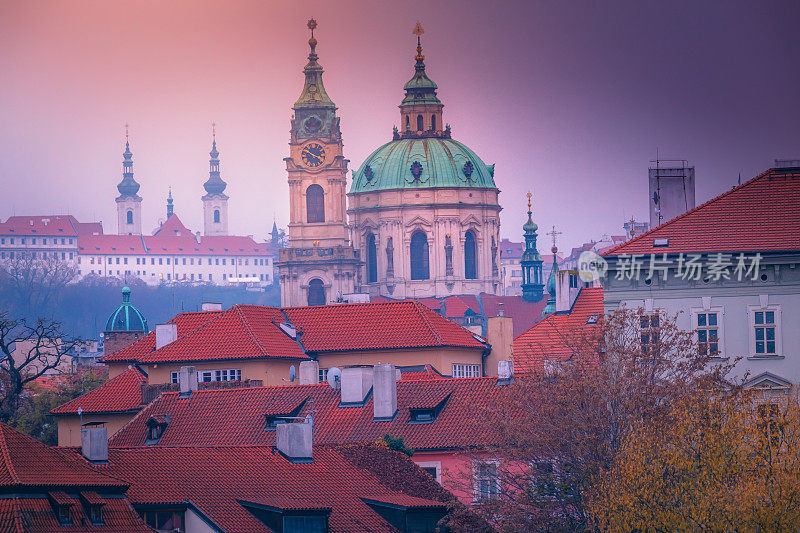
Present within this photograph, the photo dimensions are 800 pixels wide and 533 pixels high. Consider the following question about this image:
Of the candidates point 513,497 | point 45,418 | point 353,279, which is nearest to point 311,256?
point 353,279

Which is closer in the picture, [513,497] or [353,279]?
[513,497]

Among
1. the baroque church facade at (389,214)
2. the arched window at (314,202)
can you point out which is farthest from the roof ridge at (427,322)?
the arched window at (314,202)

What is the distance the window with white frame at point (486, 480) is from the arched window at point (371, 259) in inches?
5286

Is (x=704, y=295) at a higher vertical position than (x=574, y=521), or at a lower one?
higher

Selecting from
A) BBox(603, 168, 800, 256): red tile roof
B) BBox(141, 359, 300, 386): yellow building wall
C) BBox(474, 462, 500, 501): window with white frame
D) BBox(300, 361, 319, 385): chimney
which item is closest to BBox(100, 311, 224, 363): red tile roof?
BBox(141, 359, 300, 386): yellow building wall

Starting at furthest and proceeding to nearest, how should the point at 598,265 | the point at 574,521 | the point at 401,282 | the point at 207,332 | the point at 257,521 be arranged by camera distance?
the point at 401,282 → the point at 207,332 → the point at 598,265 → the point at 574,521 → the point at 257,521

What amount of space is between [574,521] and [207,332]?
34083 millimetres

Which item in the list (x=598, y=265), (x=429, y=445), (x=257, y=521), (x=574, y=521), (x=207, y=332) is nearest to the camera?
(x=257, y=521)

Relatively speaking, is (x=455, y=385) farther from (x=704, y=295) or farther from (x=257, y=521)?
(x=257, y=521)

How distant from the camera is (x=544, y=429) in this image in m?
51.5

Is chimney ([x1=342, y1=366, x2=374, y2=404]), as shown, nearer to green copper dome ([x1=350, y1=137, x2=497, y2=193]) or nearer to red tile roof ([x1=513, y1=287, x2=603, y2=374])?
red tile roof ([x1=513, y1=287, x2=603, y2=374])

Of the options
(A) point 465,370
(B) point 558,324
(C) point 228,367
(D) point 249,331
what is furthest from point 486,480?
(A) point 465,370

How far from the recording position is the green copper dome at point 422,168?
188 metres

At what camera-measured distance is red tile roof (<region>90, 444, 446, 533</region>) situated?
155 feet
